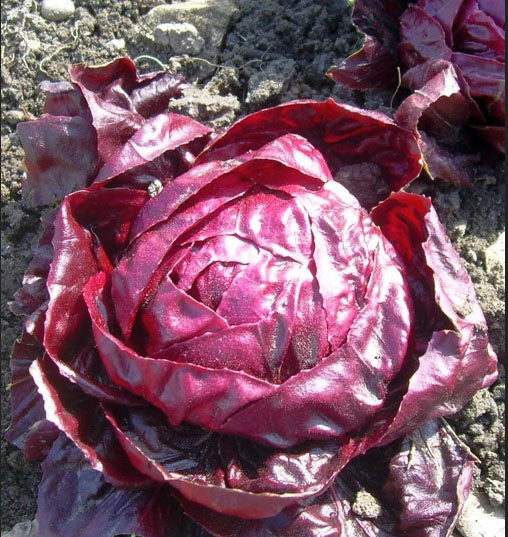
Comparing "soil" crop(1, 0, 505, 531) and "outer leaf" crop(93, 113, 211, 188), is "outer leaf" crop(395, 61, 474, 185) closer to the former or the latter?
"soil" crop(1, 0, 505, 531)

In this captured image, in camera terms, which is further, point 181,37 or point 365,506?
point 181,37

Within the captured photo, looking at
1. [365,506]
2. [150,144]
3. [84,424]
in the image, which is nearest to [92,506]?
[84,424]

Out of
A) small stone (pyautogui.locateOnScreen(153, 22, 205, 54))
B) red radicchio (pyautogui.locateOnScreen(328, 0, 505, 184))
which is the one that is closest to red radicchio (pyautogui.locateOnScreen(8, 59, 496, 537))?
red radicchio (pyautogui.locateOnScreen(328, 0, 505, 184))

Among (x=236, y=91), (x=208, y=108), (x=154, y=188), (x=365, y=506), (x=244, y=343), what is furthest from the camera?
(x=236, y=91)

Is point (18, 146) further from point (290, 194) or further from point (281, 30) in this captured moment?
point (290, 194)

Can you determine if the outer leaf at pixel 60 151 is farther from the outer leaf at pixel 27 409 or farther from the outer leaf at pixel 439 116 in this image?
the outer leaf at pixel 439 116

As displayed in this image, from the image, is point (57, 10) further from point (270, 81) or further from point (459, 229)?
point (459, 229)
